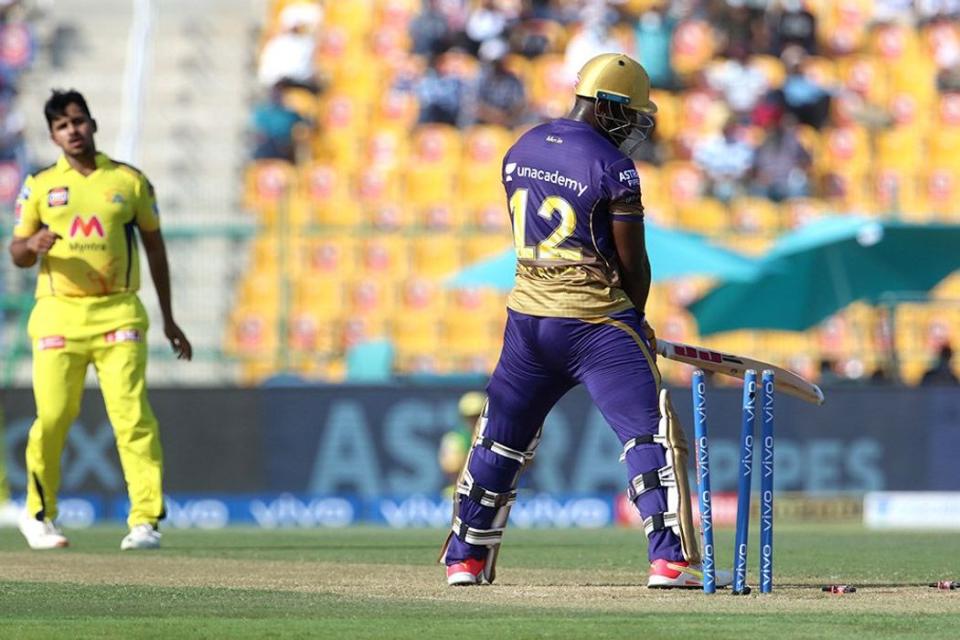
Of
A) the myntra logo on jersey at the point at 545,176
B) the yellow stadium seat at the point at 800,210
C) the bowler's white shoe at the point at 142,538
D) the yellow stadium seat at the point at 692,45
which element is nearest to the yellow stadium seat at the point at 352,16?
the yellow stadium seat at the point at 692,45

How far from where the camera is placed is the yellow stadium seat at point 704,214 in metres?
22.6

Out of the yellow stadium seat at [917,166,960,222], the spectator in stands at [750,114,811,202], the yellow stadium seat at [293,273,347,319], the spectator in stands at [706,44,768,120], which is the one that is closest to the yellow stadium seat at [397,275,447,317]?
the yellow stadium seat at [293,273,347,319]

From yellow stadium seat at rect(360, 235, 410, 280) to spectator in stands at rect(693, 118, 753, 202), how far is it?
4092mm

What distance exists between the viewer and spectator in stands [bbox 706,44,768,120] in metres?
24.0

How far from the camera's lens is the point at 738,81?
79.5 ft

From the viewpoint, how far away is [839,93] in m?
24.6

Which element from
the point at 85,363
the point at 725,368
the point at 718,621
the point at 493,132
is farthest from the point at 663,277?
the point at 718,621

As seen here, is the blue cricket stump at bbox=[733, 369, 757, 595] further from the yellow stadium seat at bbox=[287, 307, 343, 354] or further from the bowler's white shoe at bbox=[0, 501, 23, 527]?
the yellow stadium seat at bbox=[287, 307, 343, 354]

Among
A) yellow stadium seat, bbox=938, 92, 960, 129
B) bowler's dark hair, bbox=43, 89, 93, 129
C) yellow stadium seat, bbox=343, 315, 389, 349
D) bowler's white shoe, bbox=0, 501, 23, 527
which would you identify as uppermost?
yellow stadium seat, bbox=938, 92, 960, 129

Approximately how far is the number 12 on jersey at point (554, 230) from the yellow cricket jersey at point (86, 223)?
321 centimetres

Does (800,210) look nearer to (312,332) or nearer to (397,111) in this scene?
(397,111)

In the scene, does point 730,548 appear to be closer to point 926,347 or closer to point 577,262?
point 577,262

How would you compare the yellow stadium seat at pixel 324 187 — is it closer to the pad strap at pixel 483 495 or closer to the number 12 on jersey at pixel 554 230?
the pad strap at pixel 483 495

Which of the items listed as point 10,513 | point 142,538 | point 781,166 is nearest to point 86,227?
point 142,538
